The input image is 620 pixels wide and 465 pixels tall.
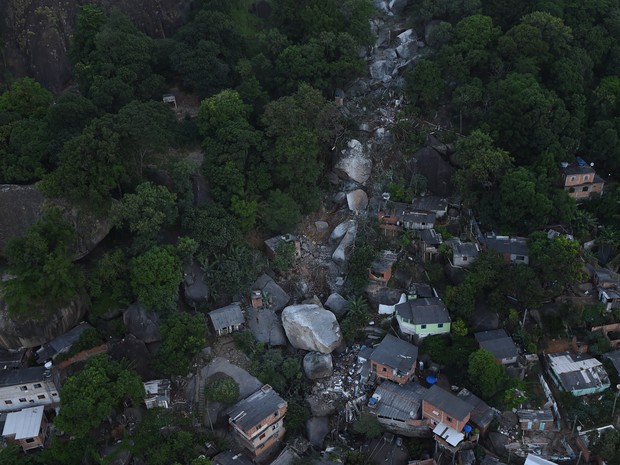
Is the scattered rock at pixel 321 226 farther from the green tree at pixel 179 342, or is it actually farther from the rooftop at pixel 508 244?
the green tree at pixel 179 342

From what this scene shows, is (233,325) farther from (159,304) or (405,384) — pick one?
(405,384)

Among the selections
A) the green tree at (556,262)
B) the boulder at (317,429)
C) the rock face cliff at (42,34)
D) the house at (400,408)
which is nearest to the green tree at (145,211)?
the boulder at (317,429)

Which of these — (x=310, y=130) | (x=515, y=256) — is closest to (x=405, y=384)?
(x=515, y=256)

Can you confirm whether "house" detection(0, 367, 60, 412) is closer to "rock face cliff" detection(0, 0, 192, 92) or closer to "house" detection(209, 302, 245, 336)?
"house" detection(209, 302, 245, 336)

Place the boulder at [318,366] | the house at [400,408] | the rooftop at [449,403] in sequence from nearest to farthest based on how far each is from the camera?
1. the rooftop at [449,403]
2. the house at [400,408]
3. the boulder at [318,366]

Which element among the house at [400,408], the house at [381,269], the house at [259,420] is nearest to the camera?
the house at [259,420]

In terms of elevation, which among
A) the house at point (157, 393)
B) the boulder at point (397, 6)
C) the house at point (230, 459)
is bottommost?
the house at point (230, 459)

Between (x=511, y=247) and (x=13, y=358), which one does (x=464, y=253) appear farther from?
(x=13, y=358)

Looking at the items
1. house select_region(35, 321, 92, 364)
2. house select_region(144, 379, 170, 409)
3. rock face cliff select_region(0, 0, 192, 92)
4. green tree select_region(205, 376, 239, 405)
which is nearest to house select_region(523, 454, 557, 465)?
green tree select_region(205, 376, 239, 405)
